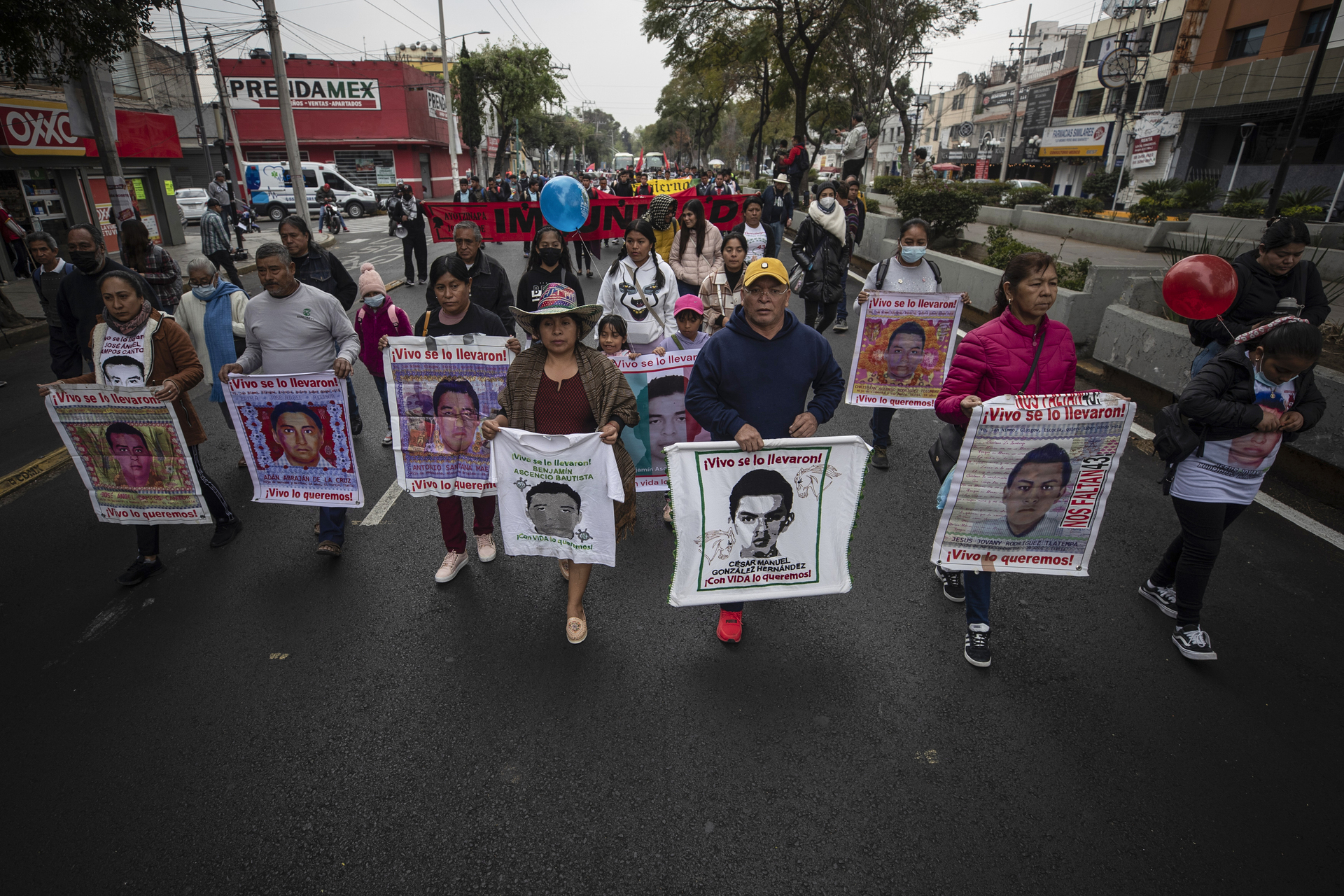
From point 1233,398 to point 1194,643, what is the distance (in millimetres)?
1258

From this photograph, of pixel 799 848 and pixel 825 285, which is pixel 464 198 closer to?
pixel 825 285

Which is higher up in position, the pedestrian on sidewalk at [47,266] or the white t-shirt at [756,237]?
the white t-shirt at [756,237]

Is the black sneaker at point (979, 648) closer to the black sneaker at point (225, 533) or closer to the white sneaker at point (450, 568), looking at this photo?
the white sneaker at point (450, 568)

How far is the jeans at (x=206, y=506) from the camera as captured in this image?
4.28 m

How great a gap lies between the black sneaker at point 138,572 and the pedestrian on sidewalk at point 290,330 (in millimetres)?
980

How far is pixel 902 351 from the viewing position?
18.9 feet

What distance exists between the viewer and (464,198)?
18.8 metres

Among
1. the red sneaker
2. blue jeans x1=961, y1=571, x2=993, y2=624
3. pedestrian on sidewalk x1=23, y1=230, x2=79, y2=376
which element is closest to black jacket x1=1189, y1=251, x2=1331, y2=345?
blue jeans x1=961, y1=571, x2=993, y2=624

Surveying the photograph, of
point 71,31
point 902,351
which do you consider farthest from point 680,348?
point 71,31

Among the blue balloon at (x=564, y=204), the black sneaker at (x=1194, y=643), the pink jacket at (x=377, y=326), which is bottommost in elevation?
the black sneaker at (x=1194, y=643)

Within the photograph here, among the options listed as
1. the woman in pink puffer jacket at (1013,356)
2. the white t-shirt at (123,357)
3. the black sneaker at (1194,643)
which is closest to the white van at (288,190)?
the white t-shirt at (123,357)

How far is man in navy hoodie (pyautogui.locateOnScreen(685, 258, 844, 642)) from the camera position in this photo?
320 cm

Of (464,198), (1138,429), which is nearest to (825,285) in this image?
(1138,429)

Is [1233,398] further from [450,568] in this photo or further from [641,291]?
[450,568]
